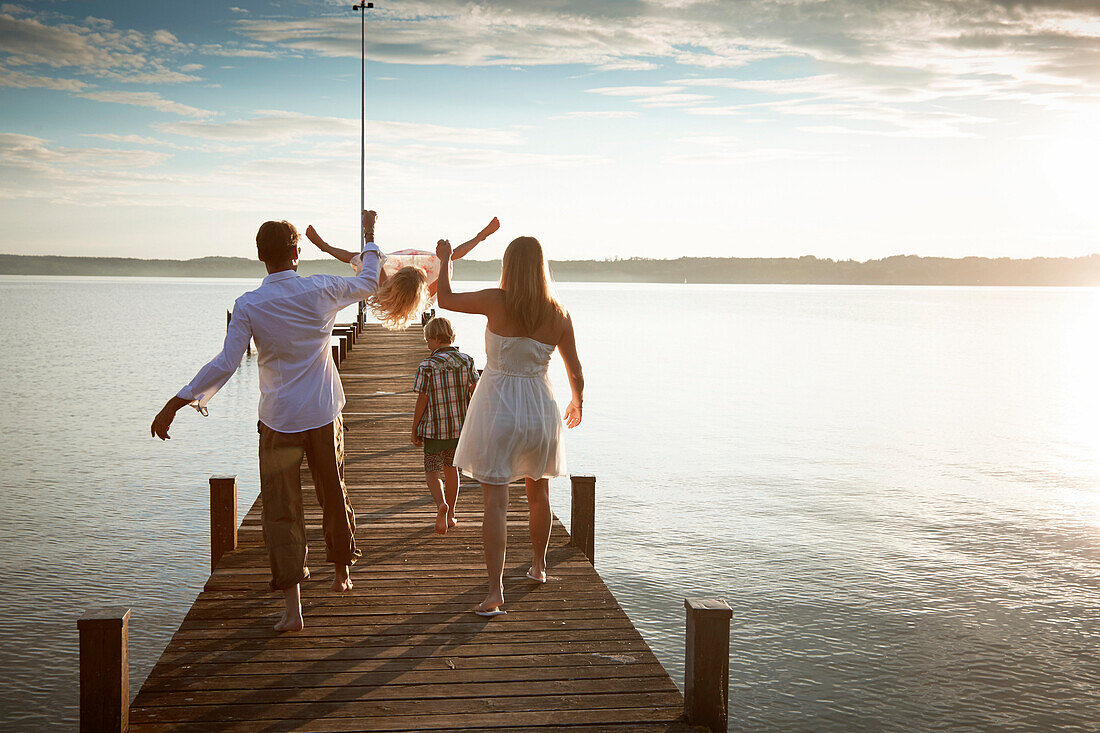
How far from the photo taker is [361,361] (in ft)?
73.8

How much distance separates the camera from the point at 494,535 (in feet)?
16.9

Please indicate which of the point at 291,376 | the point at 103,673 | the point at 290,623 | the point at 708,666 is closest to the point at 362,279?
the point at 291,376

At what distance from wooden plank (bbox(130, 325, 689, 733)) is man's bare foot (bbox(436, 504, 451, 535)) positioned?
16 centimetres

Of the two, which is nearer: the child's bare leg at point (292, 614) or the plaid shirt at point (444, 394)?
the child's bare leg at point (292, 614)

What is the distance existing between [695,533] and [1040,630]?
5.29 m

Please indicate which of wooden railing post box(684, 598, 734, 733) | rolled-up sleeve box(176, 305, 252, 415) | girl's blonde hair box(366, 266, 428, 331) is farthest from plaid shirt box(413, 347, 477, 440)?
wooden railing post box(684, 598, 734, 733)

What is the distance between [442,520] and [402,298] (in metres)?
2.11

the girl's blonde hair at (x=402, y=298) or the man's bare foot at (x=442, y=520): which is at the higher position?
the girl's blonde hair at (x=402, y=298)

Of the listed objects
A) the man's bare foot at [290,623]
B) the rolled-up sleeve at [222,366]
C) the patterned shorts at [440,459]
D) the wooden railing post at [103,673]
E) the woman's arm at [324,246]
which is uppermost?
the woman's arm at [324,246]

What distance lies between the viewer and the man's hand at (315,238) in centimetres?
509

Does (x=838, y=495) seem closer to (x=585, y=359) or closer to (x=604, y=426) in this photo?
(x=604, y=426)

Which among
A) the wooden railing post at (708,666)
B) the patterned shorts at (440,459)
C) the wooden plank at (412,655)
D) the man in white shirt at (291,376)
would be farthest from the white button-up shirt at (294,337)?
the patterned shorts at (440,459)

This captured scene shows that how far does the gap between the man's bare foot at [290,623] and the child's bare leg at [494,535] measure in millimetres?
1013

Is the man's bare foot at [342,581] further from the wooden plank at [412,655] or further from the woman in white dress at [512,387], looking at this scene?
the woman in white dress at [512,387]
